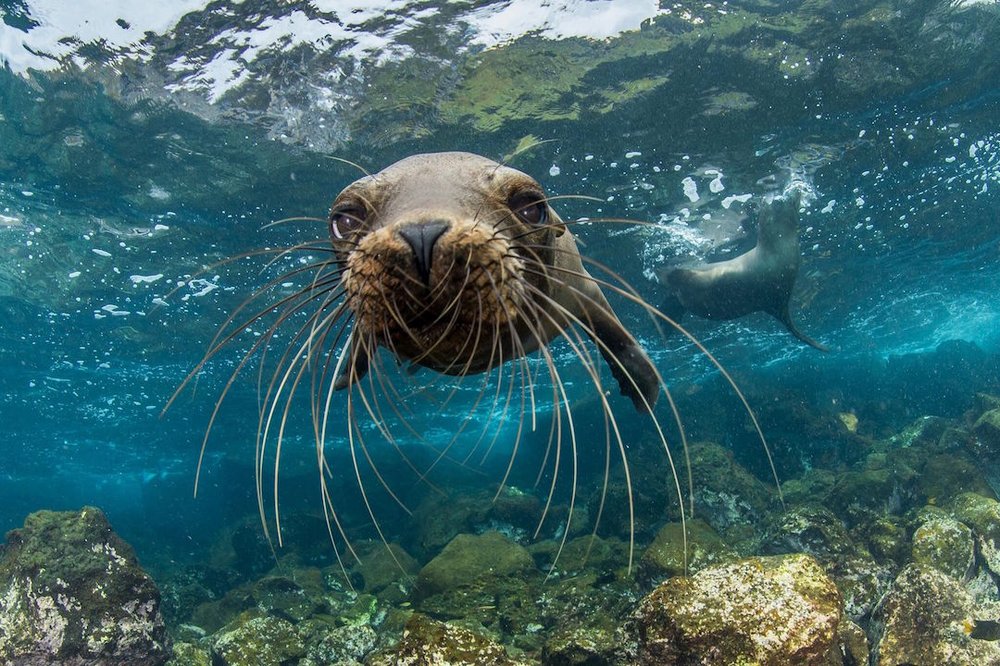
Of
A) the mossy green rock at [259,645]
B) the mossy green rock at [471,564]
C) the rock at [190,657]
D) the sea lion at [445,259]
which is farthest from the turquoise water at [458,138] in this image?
the rock at [190,657]

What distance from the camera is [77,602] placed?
23.1ft

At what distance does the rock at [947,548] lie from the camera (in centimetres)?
637

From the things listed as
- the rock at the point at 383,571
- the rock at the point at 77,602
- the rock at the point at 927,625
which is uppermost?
the rock at the point at 927,625

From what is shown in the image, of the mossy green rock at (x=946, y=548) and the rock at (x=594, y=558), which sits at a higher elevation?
the mossy green rock at (x=946, y=548)

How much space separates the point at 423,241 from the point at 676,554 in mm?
6378

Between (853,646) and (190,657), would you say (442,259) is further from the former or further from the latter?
(190,657)

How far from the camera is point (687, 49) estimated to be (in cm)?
791

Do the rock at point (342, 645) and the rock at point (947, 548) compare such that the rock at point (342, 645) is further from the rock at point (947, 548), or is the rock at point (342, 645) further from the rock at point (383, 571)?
the rock at point (947, 548)

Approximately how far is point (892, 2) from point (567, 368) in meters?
15.3

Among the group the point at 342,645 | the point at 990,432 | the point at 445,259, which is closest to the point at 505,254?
the point at 445,259

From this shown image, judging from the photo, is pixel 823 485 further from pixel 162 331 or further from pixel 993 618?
pixel 162 331

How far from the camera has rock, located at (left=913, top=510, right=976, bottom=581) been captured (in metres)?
6.37

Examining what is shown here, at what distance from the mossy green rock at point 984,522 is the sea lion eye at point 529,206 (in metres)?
7.58

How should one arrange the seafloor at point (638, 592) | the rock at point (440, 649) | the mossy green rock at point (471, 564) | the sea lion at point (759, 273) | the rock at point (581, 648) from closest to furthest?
the rock at point (440, 649) → the seafloor at point (638, 592) → the rock at point (581, 648) → the mossy green rock at point (471, 564) → the sea lion at point (759, 273)
